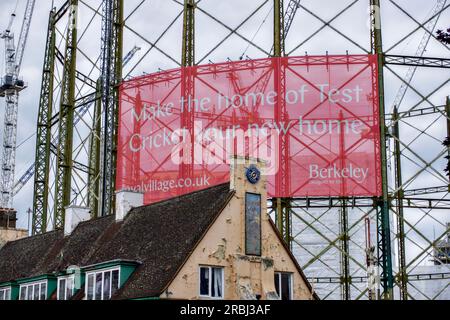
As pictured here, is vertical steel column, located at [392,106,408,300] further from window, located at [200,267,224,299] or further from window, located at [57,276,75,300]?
window, located at [57,276,75,300]

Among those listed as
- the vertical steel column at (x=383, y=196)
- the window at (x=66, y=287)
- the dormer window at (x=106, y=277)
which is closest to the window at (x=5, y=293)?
the window at (x=66, y=287)

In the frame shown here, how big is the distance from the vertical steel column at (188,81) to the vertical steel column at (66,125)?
10.0m

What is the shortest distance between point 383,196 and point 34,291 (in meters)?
14.6

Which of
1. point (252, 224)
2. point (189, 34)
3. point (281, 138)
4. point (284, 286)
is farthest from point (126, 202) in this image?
point (189, 34)

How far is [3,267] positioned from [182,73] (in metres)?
11.7

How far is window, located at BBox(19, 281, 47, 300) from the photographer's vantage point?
35.9m

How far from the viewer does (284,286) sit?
3281cm

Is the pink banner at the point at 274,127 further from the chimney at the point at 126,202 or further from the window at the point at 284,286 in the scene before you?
the window at the point at 284,286

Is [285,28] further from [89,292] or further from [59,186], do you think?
[89,292]

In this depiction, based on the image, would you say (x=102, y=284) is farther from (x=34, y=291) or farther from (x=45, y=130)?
(x=45, y=130)

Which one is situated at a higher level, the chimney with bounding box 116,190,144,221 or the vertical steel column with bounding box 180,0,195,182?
the vertical steel column with bounding box 180,0,195,182

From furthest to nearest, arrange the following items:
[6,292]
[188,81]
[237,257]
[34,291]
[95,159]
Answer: [95,159]
[188,81]
[6,292]
[34,291]
[237,257]

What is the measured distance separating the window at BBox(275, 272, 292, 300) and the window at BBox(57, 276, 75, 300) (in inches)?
282

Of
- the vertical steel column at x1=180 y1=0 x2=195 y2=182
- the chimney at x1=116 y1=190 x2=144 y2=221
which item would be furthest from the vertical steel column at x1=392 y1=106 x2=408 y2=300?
the chimney at x1=116 y1=190 x2=144 y2=221
